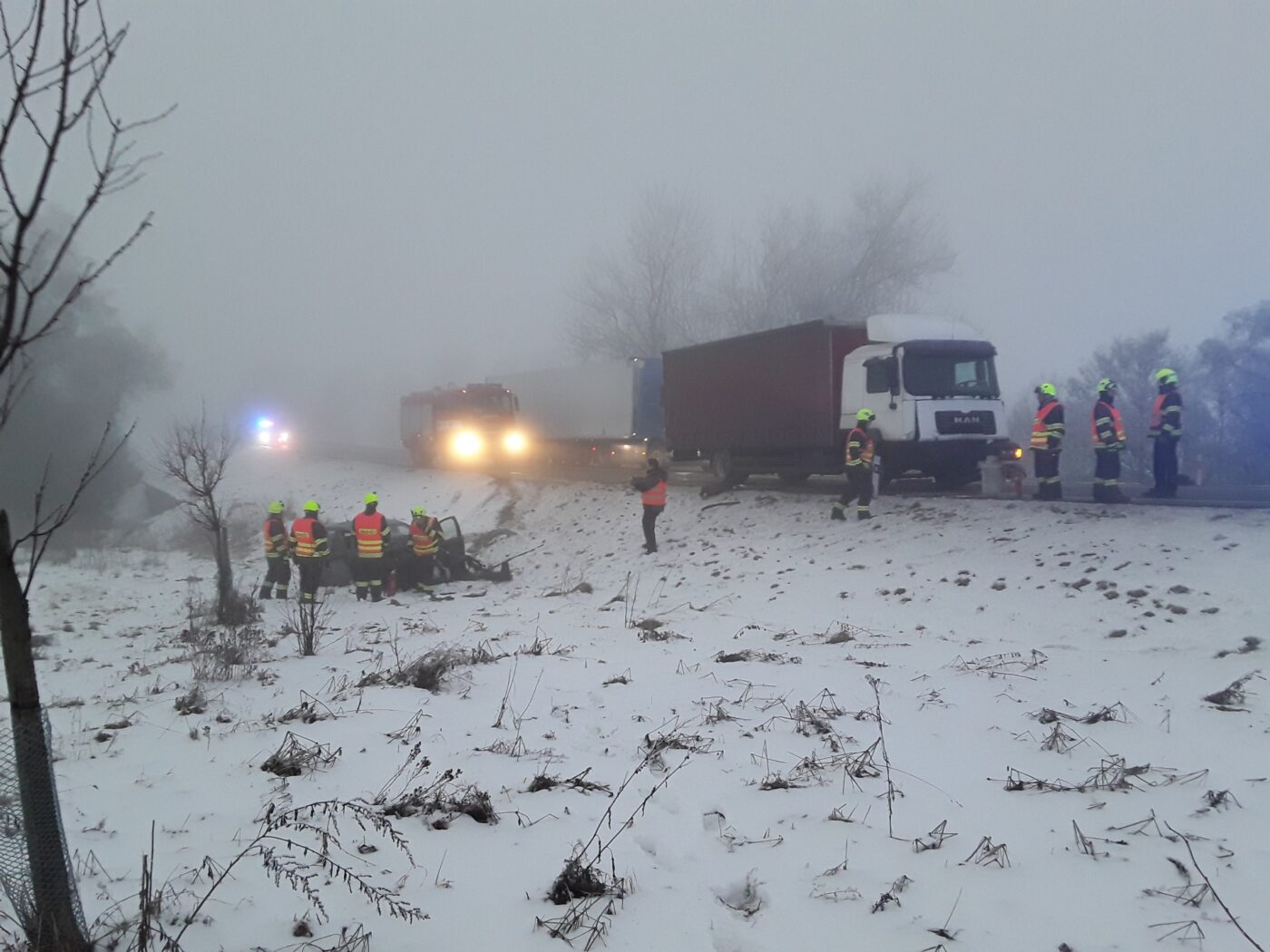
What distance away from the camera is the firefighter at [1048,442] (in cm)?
1321

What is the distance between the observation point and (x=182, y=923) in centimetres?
300

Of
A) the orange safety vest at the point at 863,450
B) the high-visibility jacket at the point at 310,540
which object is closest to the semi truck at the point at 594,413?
the orange safety vest at the point at 863,450

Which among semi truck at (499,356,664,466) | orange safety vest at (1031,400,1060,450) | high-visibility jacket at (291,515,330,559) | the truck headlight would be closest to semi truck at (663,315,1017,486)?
orange safety vest at (1031,400,1060,450)

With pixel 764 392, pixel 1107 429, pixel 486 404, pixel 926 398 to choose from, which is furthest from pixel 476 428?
pixel 1107 429

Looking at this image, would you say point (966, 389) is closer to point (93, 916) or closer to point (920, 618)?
point (920, 618)

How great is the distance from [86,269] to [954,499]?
1354cm

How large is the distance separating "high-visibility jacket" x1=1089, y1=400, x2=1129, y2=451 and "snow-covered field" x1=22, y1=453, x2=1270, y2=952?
169 centimetres

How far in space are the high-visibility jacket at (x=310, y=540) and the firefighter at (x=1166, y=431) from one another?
12.7 meters

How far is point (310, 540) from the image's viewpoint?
13547mm

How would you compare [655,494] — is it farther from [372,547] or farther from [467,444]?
[467,444]

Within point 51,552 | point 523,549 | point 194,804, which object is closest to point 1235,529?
point 194,804

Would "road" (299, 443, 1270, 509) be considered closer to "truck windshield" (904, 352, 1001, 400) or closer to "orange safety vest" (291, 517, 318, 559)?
"truck windshield" (904, 352, 1001, 400)

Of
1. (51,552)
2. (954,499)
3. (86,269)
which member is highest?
(86,269)

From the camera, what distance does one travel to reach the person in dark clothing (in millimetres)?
15406
